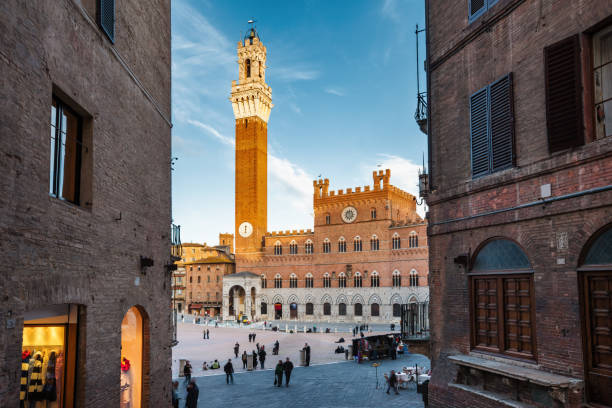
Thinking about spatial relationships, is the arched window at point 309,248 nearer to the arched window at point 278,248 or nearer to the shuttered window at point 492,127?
the arched window at point 278,248

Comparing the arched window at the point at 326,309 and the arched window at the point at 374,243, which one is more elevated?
the arched window at the point at 374,243

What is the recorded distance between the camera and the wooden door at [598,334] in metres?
6.48

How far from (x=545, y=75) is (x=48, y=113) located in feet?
23.7

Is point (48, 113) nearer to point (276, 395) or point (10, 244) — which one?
point (10, 244)

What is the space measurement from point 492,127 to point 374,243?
149ft

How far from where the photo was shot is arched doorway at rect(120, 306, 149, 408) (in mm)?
10180

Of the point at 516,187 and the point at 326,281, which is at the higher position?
the point at 516,187

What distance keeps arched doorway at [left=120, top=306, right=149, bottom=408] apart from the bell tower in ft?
171

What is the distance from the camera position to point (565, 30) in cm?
734

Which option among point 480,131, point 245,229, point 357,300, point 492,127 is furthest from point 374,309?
point 492,127

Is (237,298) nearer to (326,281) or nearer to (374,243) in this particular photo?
(326,281)

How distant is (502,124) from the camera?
8656 millimetres

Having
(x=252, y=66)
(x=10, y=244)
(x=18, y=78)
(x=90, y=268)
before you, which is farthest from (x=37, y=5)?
(x=252, y=66)

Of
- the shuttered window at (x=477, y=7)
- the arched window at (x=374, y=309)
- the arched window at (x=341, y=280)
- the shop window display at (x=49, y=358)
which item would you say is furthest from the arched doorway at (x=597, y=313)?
the arched window at (x=341, y=280)
